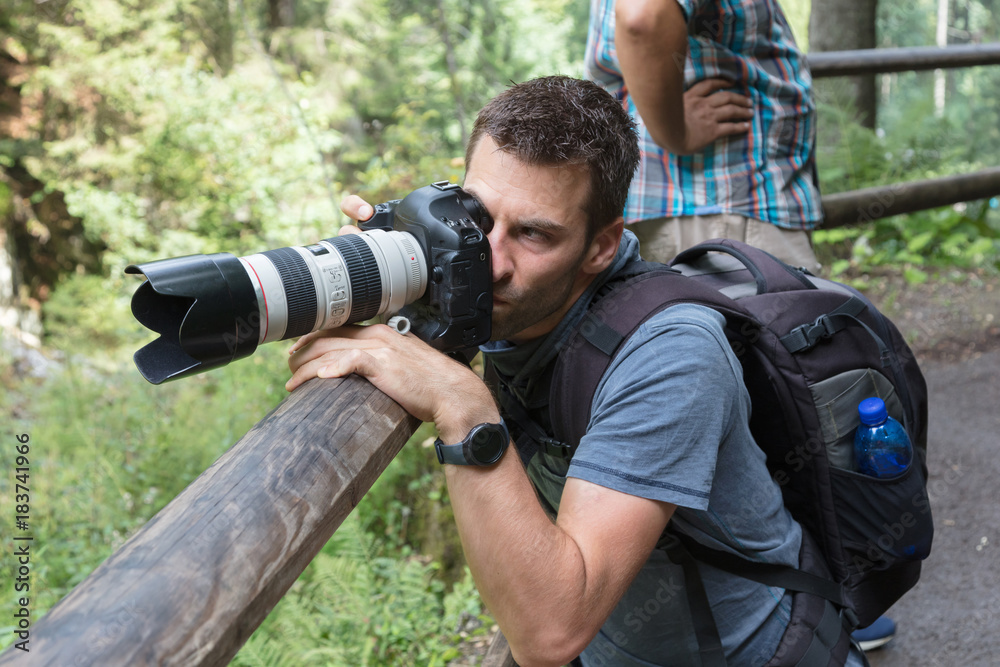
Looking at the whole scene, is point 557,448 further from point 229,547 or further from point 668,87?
point 668,87

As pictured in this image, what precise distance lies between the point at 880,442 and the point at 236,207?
944cm

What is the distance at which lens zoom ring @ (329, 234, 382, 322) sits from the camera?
4.01 ft

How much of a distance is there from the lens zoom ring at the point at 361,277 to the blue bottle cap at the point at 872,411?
99 centimetres

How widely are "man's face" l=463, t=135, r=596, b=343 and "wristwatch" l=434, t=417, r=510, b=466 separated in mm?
304

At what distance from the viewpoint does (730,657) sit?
154cm

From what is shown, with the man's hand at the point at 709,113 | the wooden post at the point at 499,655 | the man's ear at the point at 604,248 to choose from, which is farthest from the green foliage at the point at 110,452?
the man's hand at the point at 709,113

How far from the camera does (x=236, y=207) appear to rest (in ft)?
31.9

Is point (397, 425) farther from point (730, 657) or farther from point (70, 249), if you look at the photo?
point (70, 249)

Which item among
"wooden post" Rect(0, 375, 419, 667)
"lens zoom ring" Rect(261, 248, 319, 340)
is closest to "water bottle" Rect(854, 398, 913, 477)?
"wooden post" Rect(0, 375, 419, 667)

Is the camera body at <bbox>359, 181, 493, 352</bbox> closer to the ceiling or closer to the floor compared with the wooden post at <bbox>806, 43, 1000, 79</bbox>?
closer to the ceiling

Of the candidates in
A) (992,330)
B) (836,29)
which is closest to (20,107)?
(836,29)

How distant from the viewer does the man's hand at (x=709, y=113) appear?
7.06 feet

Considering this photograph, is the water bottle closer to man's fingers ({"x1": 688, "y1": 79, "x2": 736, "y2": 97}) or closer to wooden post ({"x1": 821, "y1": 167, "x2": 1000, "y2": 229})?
man's fingers ({"x1": 688, "y1": 79, "x2": 736, "y2": 97})

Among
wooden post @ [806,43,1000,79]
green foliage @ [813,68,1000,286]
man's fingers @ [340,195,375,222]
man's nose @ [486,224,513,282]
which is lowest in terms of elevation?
green foliage @ [813,68,1000,286]
